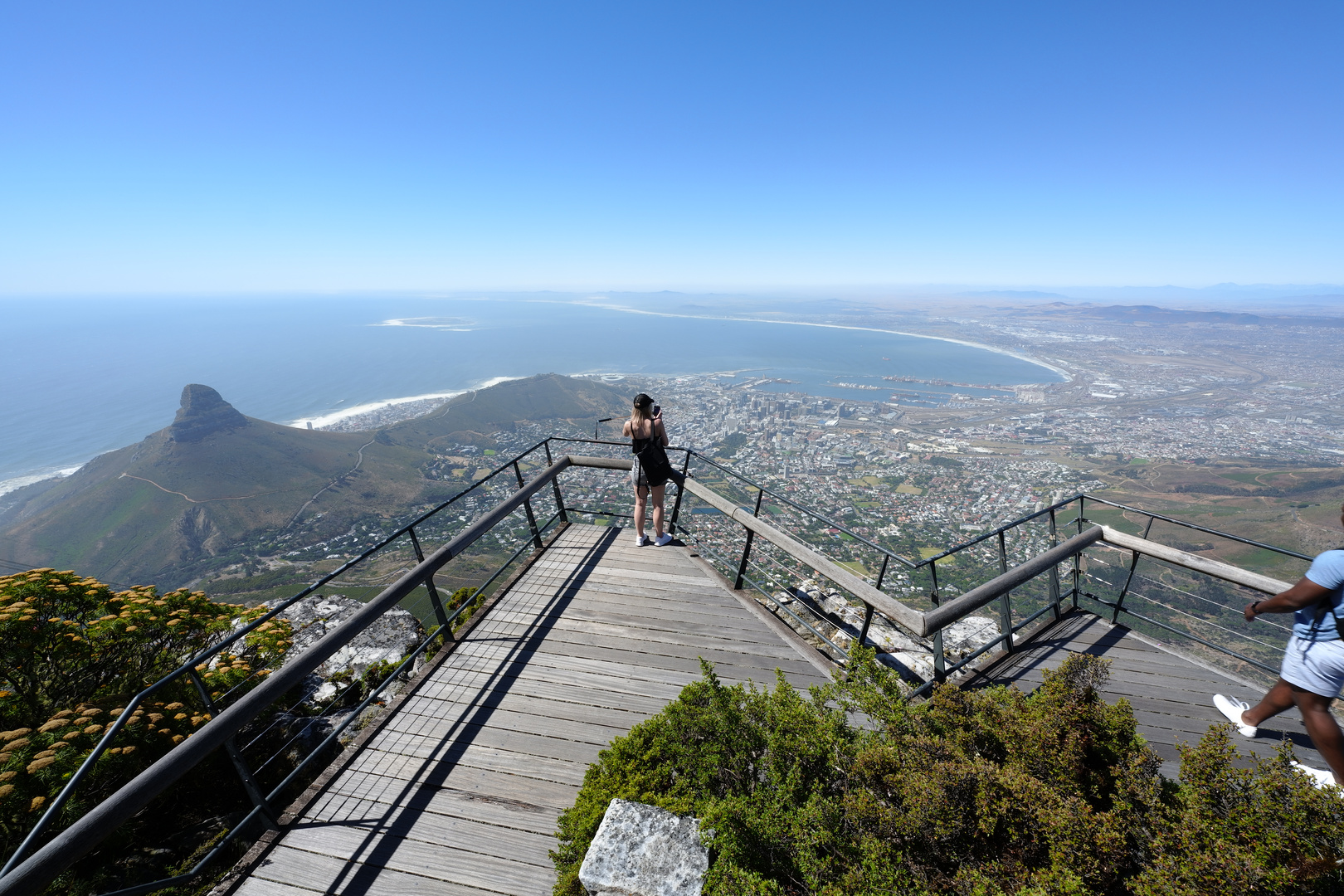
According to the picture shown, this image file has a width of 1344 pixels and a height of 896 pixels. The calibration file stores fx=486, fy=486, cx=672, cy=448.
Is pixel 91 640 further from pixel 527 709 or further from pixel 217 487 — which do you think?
pixel 217 487

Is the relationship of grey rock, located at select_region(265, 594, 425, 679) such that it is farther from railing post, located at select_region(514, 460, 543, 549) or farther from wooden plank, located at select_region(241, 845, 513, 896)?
wooden plank, located at select_region(241, 845, 513, 896)

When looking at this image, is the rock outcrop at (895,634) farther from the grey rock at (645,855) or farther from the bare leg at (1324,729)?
the grey rock at (645,855)

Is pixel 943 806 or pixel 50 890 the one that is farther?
pixel 50 890

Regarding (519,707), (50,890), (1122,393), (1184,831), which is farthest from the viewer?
(1122,393)

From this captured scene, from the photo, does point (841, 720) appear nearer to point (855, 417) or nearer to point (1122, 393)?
point (855, 417)

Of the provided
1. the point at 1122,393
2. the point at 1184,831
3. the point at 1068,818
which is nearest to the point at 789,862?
the point at 1068,818

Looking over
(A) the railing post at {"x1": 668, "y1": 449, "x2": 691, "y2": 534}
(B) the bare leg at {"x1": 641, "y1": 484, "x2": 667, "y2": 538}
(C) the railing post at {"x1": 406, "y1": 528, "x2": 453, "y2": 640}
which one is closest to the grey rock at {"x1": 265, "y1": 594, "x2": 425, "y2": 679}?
(C) the railing post at {"x1": 406, "y1": 528, "x2": 453, "y2": 640}

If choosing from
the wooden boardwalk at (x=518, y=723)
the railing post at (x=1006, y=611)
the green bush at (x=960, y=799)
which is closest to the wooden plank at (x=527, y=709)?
the wooden boardwalk at (x=518, y=723)
